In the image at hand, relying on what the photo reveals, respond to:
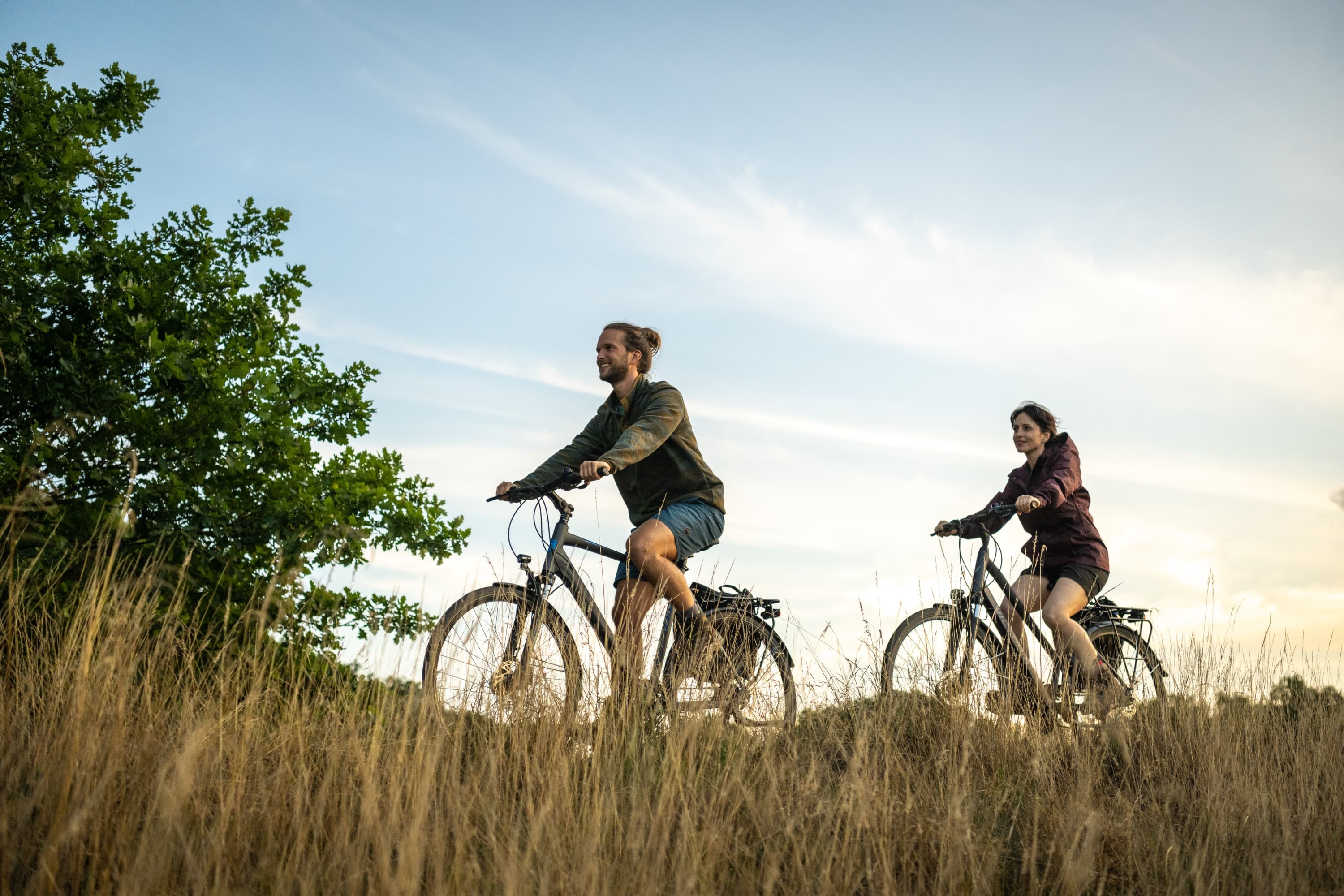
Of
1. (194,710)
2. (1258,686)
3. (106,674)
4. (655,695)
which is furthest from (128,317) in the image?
(1258,686)

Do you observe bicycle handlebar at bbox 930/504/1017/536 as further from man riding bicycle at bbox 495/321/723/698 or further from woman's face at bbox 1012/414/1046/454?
man riding bicycle at bbox 495/321/723/698

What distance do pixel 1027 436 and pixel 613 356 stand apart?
288 cm

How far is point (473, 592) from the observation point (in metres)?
4.92

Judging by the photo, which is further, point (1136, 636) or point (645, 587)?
point (1136, 636)

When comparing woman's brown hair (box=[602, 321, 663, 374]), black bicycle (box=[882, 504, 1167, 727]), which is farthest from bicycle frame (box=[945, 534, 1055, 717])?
woman's brown hair (box=[602, 321, 663, 374])

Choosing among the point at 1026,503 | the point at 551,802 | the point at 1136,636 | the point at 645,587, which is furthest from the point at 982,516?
the point at 551,802

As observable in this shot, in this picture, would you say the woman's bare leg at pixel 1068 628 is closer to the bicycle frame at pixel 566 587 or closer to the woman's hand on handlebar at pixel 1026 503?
the woman's hand on handlebar at pixel 1026 503

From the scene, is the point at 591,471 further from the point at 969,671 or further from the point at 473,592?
the point at 969,671

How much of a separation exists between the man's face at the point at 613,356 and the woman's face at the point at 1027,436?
2.75 metres

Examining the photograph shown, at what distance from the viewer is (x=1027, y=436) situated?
21.0ft

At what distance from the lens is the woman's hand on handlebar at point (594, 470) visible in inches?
188

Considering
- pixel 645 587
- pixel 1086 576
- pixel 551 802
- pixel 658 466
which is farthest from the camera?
pixel 1086 576

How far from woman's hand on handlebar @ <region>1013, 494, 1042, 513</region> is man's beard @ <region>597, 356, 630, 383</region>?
8.10 ft

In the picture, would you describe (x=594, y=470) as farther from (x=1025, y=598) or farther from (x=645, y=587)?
(x=1025, y=598)
